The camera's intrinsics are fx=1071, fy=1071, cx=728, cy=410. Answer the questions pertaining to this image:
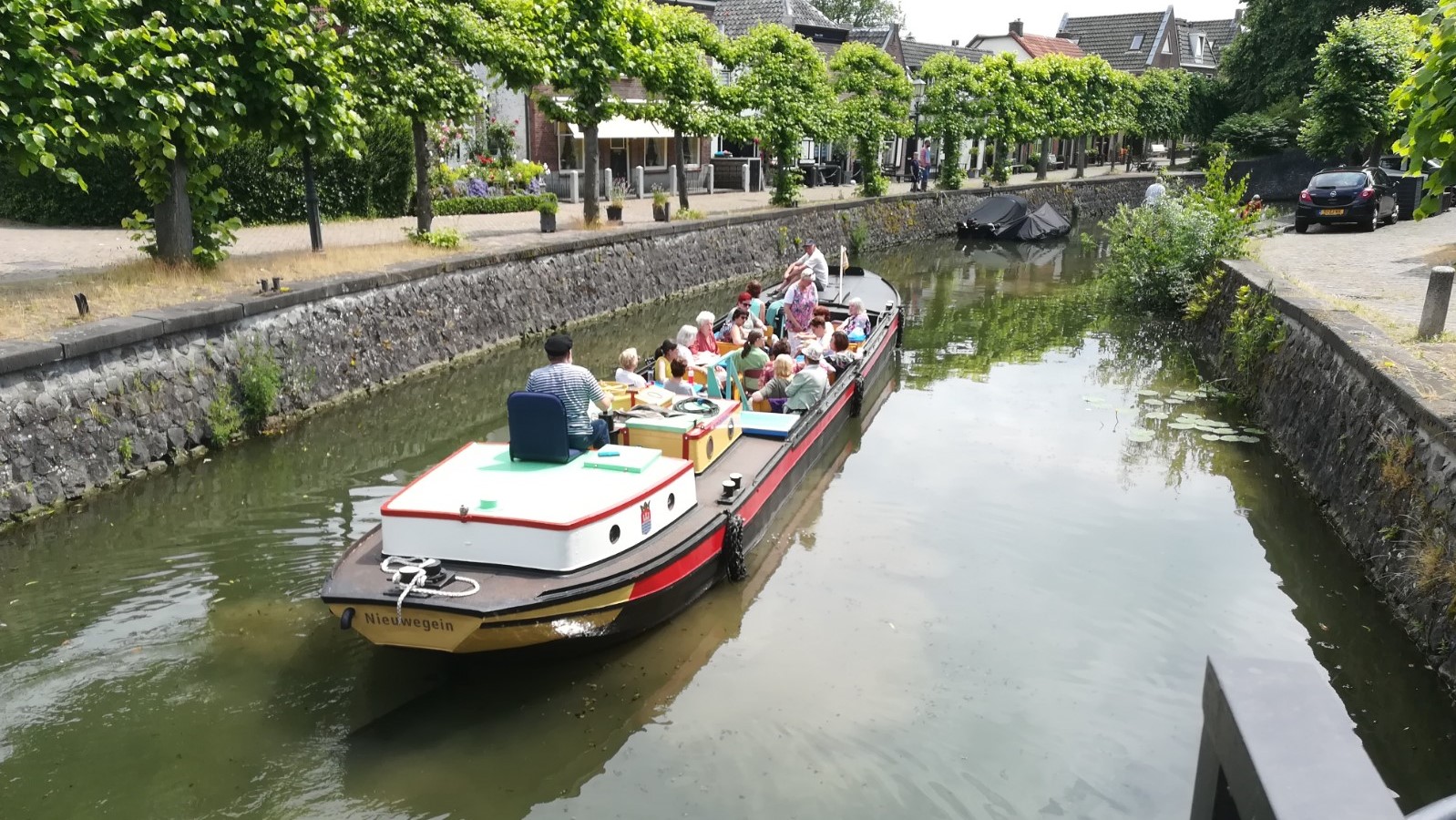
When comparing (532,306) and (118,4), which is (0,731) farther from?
(532,306)

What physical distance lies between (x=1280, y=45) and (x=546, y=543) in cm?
4593

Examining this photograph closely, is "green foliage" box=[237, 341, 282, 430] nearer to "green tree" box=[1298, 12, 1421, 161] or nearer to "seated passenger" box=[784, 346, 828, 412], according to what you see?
"seated passenger" box=[784, 346, 828, 412]

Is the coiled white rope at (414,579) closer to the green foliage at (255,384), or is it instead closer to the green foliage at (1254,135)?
the green foliage at (255,384)

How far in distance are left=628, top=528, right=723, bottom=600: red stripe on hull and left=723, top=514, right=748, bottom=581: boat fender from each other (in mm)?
63

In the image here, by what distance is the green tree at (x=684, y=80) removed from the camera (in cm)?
2359

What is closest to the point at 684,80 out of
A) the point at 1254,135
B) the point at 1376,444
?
the point at 1376,444

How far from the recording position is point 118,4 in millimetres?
11758

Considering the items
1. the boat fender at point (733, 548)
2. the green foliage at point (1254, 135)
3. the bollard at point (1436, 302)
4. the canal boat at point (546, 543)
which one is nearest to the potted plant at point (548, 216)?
the canal boat at point (546, 543)

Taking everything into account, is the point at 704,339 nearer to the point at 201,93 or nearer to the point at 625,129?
the point at 201,93

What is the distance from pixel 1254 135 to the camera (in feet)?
140

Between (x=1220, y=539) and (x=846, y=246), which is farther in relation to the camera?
(x=846, y=246)

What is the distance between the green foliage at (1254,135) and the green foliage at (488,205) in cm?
2957

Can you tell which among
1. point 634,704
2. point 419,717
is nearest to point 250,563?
point 419,717

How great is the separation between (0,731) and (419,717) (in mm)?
2495
